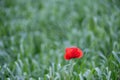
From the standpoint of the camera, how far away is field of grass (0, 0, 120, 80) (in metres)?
3.29

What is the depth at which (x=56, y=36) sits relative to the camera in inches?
188

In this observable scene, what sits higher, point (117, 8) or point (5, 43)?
point (117, 8)

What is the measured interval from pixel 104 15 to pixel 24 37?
1316 mm

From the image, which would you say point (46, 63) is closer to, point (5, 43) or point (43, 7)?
point (5, 43)

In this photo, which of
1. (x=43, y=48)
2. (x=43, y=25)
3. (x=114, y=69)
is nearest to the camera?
(x=114, y=69)

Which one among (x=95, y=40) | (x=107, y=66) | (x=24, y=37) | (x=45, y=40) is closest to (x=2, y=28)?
(x=24, y=37)

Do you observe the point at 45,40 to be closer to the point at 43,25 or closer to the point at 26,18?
the point at 43,25

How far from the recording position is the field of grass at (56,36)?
3.29m

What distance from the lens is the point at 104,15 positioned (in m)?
4.83

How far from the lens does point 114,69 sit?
10.1 feet

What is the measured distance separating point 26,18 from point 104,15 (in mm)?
1374

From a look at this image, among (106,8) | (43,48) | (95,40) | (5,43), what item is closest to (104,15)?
(106,8)

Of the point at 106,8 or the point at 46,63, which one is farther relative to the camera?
the point at 106,8

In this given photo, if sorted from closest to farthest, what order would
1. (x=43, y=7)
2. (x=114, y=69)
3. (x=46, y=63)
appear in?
1. (x=114, y=69)
2. (x=46, y=63)
3. (x=43, y=7)
